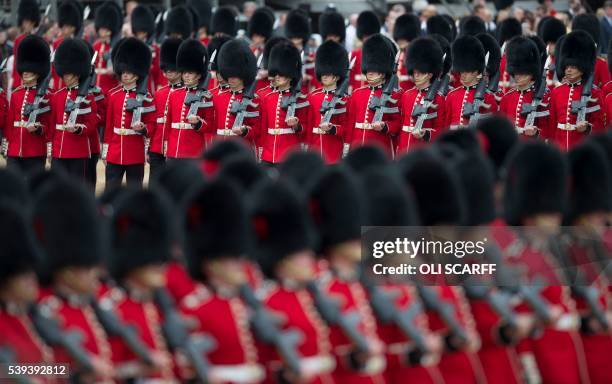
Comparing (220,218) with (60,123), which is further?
(60,123)

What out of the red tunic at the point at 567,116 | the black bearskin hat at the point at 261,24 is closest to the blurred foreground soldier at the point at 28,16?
the black bearskin hat at the point at 261,24

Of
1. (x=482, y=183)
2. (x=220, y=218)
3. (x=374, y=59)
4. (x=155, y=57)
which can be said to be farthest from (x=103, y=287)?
(x=155, y=57)

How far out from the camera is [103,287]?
16.7 feet

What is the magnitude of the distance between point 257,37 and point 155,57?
1114 mm

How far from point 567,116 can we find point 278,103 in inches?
73.5

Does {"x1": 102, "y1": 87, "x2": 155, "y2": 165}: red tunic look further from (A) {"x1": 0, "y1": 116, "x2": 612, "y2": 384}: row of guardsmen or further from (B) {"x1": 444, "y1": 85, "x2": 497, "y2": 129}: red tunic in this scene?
(A) {"x1": 0, "y1": 116, "x2": 612, "y2": 384}: row of guardsmen

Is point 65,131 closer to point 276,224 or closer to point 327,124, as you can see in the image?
point 327,124

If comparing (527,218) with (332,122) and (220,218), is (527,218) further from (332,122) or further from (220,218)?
(332,122)

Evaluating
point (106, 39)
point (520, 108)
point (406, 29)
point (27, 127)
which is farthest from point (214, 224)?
point (406, 29)

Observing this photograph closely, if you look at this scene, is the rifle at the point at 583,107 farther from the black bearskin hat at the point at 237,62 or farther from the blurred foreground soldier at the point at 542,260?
the blurred foreground soldier at the point at 542,260

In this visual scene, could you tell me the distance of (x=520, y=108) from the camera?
Answer: 34.4ft

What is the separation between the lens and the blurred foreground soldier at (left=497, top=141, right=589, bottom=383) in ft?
18.9

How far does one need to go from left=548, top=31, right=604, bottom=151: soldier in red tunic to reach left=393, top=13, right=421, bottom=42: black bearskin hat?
9.61 ft

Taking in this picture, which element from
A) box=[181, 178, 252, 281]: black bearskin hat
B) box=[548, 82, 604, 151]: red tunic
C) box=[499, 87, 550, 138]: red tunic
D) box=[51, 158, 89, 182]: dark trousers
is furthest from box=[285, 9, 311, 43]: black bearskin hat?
box=[181, 178, 252, 281]: black bearskin hat
